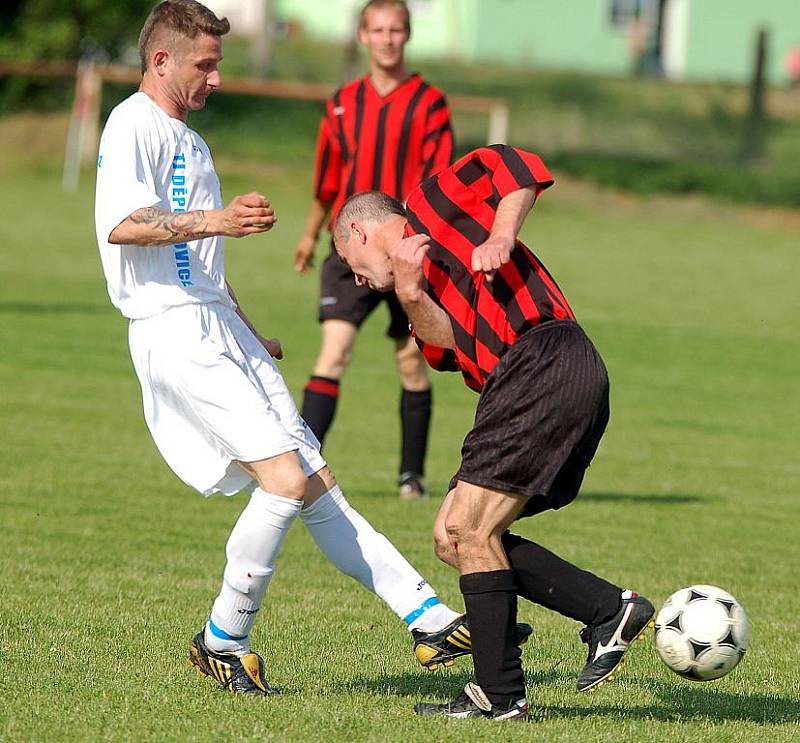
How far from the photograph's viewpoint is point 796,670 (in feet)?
17.8

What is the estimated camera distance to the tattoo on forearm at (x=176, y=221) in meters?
4.50

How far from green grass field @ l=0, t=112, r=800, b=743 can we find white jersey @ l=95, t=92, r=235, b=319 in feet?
4.07

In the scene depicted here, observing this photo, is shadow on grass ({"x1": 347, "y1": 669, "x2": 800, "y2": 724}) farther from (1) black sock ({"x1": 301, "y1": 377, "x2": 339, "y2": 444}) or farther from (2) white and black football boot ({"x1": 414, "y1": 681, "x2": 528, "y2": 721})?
(1) black sock ({"x1": 301, "y1": 377, "x2": 339, "y2": 444})

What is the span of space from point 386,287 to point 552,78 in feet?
112

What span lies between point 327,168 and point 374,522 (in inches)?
89.7

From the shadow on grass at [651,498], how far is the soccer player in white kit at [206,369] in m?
4.27

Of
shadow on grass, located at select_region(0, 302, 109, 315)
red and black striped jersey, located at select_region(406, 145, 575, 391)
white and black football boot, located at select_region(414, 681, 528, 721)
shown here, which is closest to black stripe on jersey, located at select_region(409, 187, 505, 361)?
red and black striped jersey, located at select_region(406, 145, 575, 391)

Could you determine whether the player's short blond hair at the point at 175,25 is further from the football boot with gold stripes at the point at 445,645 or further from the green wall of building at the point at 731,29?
the green wall of building at the point at 731,29

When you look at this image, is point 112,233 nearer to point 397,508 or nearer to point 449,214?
point 449,214

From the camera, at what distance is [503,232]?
4270 millimetres

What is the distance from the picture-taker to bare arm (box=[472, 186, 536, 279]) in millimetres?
4156

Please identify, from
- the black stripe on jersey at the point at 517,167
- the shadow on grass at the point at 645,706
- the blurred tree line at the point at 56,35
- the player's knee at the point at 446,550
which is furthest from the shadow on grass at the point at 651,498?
the blurred tree line at the point at 56,35

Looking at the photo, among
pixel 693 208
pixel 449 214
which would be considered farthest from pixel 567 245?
pixel 449 214

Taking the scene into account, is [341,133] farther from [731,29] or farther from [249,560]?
[731,29]
